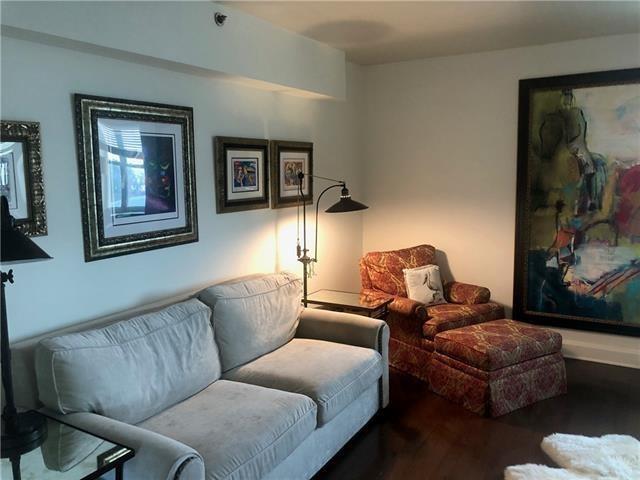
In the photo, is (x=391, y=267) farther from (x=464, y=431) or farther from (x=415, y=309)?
(x=464, y=431)

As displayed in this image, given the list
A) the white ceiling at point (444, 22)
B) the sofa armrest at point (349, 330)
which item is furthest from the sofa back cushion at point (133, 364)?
the white ceiling at point (444, 22)

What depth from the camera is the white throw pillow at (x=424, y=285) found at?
4207 millimetres

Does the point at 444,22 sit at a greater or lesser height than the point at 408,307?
greater

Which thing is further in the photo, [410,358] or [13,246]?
[410,358]

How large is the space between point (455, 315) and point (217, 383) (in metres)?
1.93

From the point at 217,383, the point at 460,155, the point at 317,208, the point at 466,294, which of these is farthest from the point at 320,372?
the point at 460,155

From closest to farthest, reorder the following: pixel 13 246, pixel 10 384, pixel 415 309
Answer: pixel 13 246 → pixel 10 384 → pixel 415 309

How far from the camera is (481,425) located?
319 cm

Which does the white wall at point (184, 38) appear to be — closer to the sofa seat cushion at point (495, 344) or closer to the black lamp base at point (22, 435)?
the black lamp base at point (22, 435)

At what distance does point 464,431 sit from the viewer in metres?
3.12

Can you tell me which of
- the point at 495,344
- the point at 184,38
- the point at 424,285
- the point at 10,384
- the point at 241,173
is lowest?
the point at 495,344

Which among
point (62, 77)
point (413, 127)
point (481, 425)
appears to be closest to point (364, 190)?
point (413, 127)

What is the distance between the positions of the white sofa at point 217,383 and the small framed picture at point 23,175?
0.52m

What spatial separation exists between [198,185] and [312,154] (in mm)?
1306
